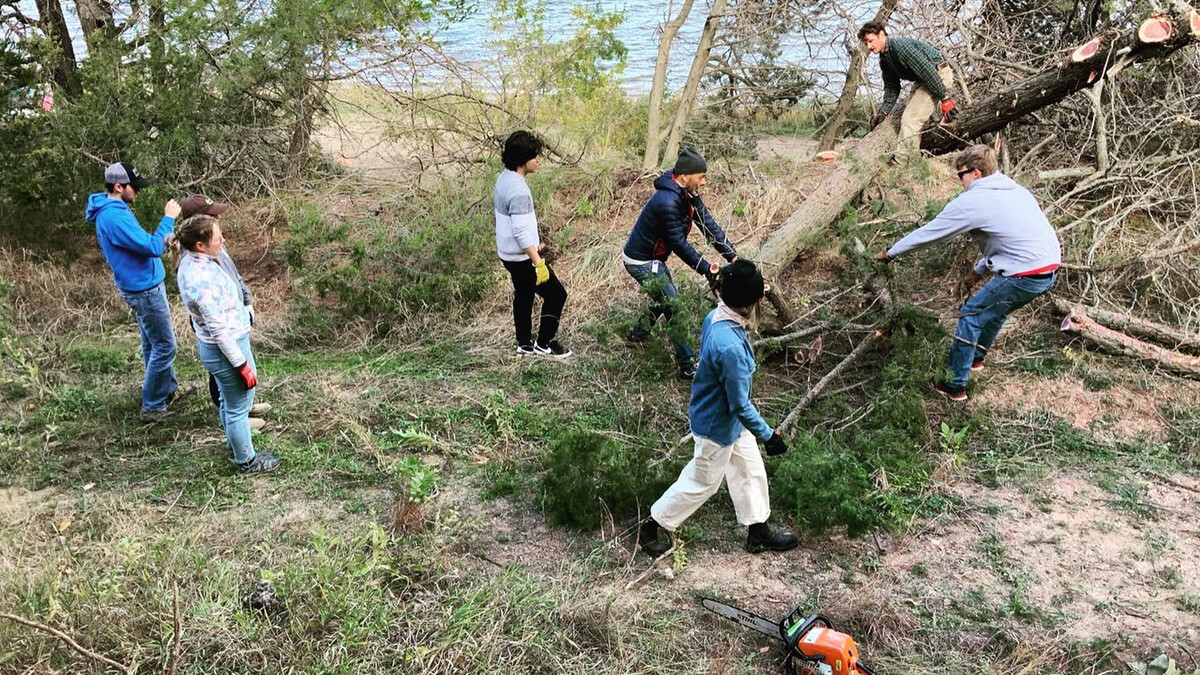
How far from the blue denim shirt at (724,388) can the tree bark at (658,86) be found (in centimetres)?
574

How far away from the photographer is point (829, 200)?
265 inches

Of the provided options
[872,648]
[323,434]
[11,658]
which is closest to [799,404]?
[872,648]

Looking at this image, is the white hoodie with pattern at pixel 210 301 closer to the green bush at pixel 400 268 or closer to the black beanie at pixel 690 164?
the green bush at pixel 400 268

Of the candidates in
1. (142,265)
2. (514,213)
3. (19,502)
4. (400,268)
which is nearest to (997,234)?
(514,213)

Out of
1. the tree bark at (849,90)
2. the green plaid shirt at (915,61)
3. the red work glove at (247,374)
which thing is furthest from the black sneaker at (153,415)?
the tree bark at (849,90)

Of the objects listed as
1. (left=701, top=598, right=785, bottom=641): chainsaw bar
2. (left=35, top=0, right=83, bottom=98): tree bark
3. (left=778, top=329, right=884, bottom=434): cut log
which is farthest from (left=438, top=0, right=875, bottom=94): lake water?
(left=701, top=598, right=785, bottom=641): chainsaw bar

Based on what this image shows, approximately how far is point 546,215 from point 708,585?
5140 millimetres

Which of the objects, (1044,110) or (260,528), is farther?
(1044,110)

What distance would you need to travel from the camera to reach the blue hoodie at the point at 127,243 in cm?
500

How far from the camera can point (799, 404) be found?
4.94 metres

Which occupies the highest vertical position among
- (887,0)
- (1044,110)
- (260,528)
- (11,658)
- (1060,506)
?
(887,0)

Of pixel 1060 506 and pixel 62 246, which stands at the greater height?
pixel 62 246

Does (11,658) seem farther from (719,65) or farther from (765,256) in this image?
(719,65)

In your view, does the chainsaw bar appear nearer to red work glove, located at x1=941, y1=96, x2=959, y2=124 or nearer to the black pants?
the black pants
